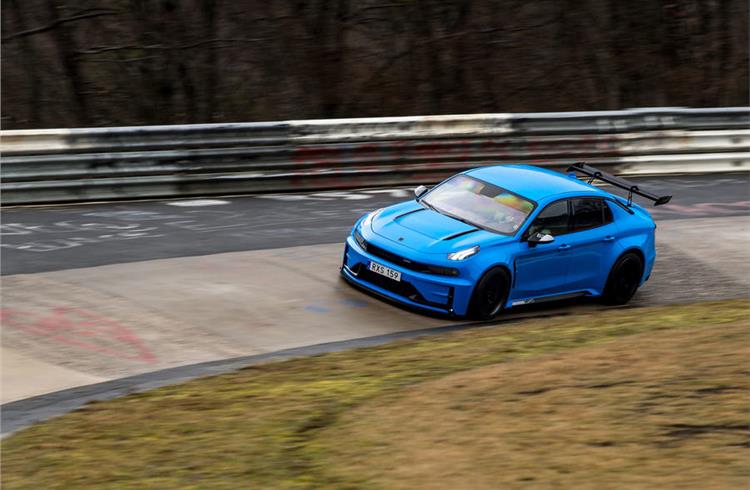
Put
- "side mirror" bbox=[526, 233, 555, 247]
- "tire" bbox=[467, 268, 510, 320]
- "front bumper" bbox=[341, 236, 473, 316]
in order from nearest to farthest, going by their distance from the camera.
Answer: "front bumper" bbox=[341, 236, 473, 316], "tire" bbox=[467, 268, 510, 320], "side mirror" bbox=[526, 233, 555, 247]

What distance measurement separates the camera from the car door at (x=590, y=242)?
12.3m

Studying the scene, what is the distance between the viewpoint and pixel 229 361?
32.1 feet

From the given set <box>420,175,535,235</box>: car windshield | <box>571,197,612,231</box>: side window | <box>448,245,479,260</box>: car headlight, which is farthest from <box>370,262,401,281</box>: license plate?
<box>571,197,612,231</box>: side window

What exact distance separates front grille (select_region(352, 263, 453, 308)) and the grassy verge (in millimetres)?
1534

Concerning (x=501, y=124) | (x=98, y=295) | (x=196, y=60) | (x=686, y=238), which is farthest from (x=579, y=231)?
(x=196, y=60)

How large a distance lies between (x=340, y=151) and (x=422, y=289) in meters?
6.42

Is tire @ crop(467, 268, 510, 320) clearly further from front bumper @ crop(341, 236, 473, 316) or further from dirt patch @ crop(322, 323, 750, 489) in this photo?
dirt patch @ crop(322, 323, 750, 489)

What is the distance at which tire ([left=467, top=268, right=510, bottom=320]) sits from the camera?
11466 millimetres

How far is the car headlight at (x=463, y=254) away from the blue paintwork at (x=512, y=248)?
0.15ft

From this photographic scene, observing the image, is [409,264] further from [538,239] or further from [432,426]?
[432,426]

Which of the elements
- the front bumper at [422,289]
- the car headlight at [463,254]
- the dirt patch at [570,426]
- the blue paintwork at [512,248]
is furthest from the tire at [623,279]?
the dirt patch at [570,426]

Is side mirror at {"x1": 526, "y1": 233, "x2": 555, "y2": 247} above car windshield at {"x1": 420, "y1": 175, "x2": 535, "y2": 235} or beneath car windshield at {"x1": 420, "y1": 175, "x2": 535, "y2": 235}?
beneath

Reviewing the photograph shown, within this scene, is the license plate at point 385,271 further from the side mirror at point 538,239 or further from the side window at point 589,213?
the side window at point 589,213

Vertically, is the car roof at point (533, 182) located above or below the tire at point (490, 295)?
above
